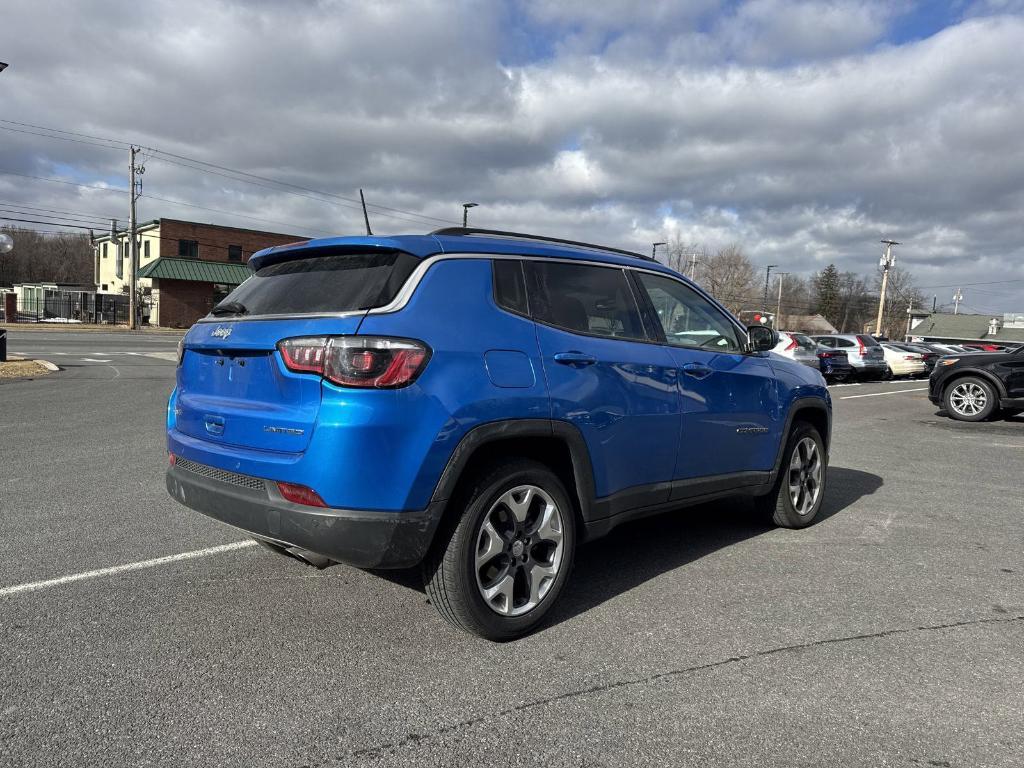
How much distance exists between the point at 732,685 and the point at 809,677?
1.17ft

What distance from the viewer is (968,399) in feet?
44.5

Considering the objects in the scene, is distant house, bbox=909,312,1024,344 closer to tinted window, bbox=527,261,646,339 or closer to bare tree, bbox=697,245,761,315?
bare tree, bbox=697,245,761,315

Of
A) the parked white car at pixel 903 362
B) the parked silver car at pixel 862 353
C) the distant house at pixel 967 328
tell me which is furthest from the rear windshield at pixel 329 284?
the distant house at pixel 967 328

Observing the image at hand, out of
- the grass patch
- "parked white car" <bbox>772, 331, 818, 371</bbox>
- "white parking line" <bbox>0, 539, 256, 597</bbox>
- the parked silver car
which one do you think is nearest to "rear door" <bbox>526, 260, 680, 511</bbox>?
"white parking line" <bbox>0, 539, 256, 597</bbox>

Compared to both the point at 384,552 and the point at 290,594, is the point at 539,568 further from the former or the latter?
the point at 290,594

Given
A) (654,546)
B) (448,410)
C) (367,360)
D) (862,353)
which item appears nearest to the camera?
(367,360)

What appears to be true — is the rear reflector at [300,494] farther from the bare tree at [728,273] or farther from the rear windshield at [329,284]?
the bare tree at [728,273]

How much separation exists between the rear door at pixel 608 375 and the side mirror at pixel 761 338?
1.07m

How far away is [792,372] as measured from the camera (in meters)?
5.29

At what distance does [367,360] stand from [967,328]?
112 metres

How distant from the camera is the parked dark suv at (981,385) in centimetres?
1316

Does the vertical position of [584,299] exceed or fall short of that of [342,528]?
it exceeds it

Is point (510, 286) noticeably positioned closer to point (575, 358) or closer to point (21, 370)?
point (575, 358)

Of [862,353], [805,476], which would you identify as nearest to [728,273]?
[862,353]
